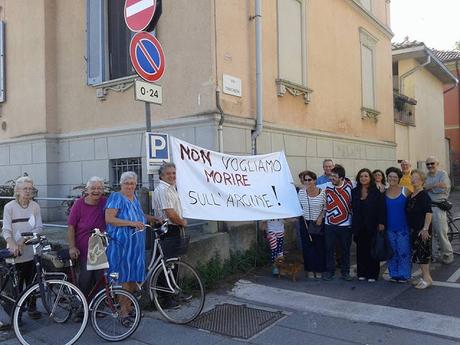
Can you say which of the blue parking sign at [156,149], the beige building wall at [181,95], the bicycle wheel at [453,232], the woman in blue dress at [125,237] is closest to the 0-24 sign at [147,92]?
the blue parking sign at [156,149]

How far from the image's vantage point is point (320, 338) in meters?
4.54

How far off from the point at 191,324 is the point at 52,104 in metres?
6.12

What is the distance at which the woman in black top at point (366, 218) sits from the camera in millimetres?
6359

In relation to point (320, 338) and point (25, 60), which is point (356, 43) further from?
point (320, 338)

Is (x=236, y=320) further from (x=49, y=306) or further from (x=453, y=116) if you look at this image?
(x=453, y=116)

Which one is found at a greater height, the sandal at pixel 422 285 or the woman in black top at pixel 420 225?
the woman in black top at pixel 420 225

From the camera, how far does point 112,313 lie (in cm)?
450

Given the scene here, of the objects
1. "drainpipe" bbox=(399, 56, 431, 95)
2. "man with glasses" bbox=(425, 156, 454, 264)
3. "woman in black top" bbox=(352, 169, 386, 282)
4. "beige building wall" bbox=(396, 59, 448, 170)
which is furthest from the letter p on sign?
"drainpipe" bbox=(399, 56, 431, 95)

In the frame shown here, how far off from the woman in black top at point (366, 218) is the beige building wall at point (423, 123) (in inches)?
397

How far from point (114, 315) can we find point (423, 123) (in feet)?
56.5

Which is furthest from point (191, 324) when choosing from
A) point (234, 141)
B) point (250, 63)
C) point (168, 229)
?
point (250, 63)

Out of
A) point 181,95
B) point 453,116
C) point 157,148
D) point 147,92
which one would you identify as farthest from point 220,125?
point 453,116

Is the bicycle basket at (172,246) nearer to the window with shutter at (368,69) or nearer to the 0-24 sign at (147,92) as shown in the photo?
the 0-24 sign at (147,92)

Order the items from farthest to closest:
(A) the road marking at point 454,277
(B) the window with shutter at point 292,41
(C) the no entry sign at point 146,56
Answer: (B) the window with shutter at point 292,41 → (A) the road marking at point 454,277 → (C) the no entry sign at point 146,56
